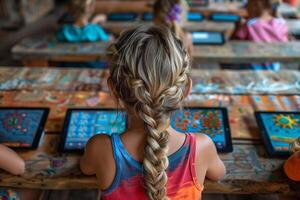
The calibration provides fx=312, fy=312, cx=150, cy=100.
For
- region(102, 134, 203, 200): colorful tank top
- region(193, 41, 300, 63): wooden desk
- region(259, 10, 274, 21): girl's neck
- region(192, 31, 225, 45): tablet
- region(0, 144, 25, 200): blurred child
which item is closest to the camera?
region(102, 134, 203, 200): colorful tank top

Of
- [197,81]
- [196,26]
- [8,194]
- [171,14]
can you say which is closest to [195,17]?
[196,26]

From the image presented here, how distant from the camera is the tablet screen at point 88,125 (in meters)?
1.11

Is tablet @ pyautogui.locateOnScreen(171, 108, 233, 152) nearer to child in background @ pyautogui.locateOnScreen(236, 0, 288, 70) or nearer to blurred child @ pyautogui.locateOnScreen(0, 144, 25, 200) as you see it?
blurred child @ pyautogui.locateOnScreen(0, 144, 25, 200)

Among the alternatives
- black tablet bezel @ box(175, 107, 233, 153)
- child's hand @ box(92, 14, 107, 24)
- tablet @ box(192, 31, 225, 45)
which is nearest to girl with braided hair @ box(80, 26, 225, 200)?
black tablet bezel @ box(175, 107, 233, 153)

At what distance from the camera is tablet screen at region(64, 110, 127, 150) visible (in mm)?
1114

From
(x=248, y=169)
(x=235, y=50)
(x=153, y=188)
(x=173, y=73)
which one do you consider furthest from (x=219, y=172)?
(x=235, y=50)

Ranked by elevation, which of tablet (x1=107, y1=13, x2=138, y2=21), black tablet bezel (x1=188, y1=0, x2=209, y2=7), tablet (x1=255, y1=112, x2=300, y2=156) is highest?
tablet (x1=255, y1=112, x2=300, y2=156)

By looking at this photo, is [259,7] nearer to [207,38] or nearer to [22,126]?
[207,38]

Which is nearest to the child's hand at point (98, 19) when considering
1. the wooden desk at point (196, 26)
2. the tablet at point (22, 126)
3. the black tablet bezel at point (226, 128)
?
the wooden desk at point (196, 26)

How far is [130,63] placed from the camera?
2.50 feet

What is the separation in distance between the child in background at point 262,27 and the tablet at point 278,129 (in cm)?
109

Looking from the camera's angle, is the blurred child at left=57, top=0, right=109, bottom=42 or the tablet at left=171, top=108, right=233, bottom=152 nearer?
the tablet at left=171, top=108, right=233, bottom=152

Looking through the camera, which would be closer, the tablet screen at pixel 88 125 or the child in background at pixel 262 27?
the tablet screen at pixel 88 125

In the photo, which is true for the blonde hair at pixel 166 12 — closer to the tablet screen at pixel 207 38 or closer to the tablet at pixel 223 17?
the tablet screen at pixel 207 38
